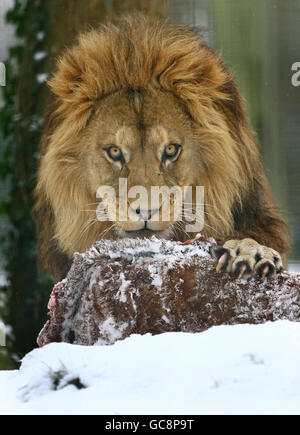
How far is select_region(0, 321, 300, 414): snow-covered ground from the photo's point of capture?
226 cm

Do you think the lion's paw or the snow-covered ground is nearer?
the snow-covered ground

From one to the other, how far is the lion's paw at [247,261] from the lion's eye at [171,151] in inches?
30.0

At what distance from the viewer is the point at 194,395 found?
89.7 inches

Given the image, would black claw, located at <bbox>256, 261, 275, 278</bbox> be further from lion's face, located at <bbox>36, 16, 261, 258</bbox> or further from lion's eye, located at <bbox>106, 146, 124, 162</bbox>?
lion's eye, located at <bbox>106, 146, 124, 162</bbox>

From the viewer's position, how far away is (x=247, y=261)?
2.86 meters

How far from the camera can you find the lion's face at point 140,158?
11.2ft

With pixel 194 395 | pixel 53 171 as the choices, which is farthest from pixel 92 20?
pixel 194 395

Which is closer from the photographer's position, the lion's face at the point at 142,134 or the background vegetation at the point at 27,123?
the lion's face at the point at 142,134

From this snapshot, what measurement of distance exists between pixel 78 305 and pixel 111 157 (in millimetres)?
964

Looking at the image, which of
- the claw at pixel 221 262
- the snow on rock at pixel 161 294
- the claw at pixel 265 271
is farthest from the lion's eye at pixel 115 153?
the claw at pixel 265 271

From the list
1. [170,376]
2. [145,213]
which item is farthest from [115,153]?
[170,376]

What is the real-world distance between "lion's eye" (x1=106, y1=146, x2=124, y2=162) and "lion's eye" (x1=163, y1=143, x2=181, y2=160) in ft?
0.69

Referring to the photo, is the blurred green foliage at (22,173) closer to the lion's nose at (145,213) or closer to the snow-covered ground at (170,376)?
the lion's nose at (145,213)

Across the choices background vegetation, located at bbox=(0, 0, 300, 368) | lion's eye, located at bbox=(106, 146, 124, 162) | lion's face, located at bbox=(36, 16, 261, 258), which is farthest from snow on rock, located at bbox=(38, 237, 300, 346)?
background vegetation, located at bbox=(0, 0, 300, 368)
